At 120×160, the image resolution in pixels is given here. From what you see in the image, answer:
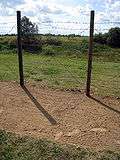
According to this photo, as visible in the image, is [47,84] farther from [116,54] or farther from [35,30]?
[116,54]

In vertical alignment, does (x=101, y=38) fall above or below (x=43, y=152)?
above

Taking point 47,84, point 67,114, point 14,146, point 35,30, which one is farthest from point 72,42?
point 14,146

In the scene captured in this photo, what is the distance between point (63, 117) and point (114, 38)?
18.0m

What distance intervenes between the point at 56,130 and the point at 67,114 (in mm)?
959

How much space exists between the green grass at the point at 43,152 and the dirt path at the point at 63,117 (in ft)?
1.10

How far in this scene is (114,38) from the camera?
2494 centimetres

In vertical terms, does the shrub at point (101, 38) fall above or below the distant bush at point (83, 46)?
above

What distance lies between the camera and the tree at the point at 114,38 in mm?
23875

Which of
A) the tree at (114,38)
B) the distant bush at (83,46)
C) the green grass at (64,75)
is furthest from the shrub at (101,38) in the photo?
the green grass at (64,75)

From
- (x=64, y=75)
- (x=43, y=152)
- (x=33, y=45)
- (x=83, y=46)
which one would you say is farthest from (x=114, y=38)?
(x=43, y=152)

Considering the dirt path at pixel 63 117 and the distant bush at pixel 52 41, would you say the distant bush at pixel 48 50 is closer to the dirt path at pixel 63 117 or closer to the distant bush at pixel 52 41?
the distant bush at pixel 52 41

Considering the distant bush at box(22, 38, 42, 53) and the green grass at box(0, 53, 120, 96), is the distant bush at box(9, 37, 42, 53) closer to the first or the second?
the distant bush at box(22, 38, 42, 53)

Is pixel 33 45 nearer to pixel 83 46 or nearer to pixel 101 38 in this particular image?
pixel 83 46

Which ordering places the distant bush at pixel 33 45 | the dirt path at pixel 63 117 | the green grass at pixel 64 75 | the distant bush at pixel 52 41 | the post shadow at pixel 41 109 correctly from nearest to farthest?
the dirt path at pixel 63 117
the post shadow at pixel 41 109
the green grass at pixel 64 75
the distant bush at pixel 33 45
the distant bush at pixel 52 41
